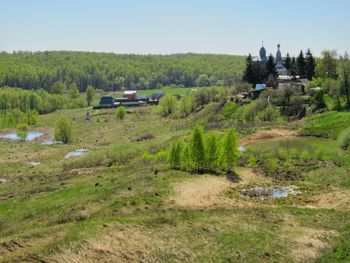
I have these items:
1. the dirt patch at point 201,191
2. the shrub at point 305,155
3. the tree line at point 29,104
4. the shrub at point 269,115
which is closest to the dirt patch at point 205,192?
the dirt patch at point 201,191

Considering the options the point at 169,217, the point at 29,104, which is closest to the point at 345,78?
the point at 169,217

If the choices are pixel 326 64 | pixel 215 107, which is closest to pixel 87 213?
pixel 215 107

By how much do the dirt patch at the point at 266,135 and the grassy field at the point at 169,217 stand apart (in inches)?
364

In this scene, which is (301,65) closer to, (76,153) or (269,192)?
(76,153)

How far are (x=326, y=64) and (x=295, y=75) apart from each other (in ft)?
34.4

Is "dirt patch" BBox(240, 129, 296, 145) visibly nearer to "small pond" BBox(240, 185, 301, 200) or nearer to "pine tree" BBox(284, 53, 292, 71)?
"small pond" BBox(240, 185, 301, 200)

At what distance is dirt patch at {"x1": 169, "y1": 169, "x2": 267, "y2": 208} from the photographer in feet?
96.5

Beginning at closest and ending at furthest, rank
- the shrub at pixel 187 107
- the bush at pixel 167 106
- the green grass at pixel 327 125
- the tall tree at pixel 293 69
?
the green grass at pixel 327 125
the shrub at pixel 187 107
the tall tree at pixel 293 69
the bush at pixel 167 106

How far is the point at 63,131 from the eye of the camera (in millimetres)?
80688

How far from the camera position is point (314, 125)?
184 ft

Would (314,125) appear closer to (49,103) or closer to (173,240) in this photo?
(173,240)

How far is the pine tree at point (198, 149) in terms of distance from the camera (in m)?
36.0

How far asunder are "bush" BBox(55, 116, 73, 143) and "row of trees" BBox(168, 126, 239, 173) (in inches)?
1847

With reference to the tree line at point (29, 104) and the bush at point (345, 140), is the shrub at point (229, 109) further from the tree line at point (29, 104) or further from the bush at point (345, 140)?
the tree line at point (29, 104)
